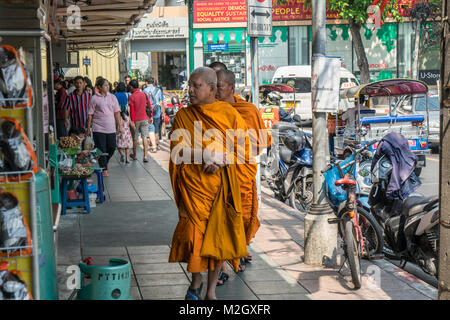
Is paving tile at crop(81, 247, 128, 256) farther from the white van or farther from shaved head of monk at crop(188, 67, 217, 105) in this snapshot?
the white van

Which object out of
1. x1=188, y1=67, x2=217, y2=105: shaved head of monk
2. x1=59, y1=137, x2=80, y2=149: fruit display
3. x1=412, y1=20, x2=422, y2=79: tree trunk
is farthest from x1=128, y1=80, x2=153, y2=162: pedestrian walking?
x1=412, y1=20, x2=422, y2=79: tree trunk

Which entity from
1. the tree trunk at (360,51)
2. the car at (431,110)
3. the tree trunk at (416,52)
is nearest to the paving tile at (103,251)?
the car at (431,110)

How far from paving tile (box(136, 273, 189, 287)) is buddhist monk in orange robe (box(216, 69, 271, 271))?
73cm

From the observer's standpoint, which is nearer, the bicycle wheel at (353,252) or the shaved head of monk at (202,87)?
the shaved head of monk at (202,87)

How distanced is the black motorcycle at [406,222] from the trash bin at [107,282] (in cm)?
292

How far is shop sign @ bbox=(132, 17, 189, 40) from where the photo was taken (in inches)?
1345

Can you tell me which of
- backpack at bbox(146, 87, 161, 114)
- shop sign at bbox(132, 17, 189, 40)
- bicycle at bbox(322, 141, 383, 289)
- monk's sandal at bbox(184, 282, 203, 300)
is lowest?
monk's sandal at bbox(184, 282, 203, 300)

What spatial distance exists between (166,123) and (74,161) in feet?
42.3

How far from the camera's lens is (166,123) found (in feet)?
73.3

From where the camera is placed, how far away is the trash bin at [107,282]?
4641 millimetres

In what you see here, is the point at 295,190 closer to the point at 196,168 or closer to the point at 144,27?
the point at 196,168

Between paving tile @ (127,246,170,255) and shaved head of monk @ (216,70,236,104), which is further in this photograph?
paving tile @ (127,246,170,255)

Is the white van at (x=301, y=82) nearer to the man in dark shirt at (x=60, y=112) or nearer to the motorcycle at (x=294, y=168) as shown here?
the man in dark shirt at (x=60, y=112)
